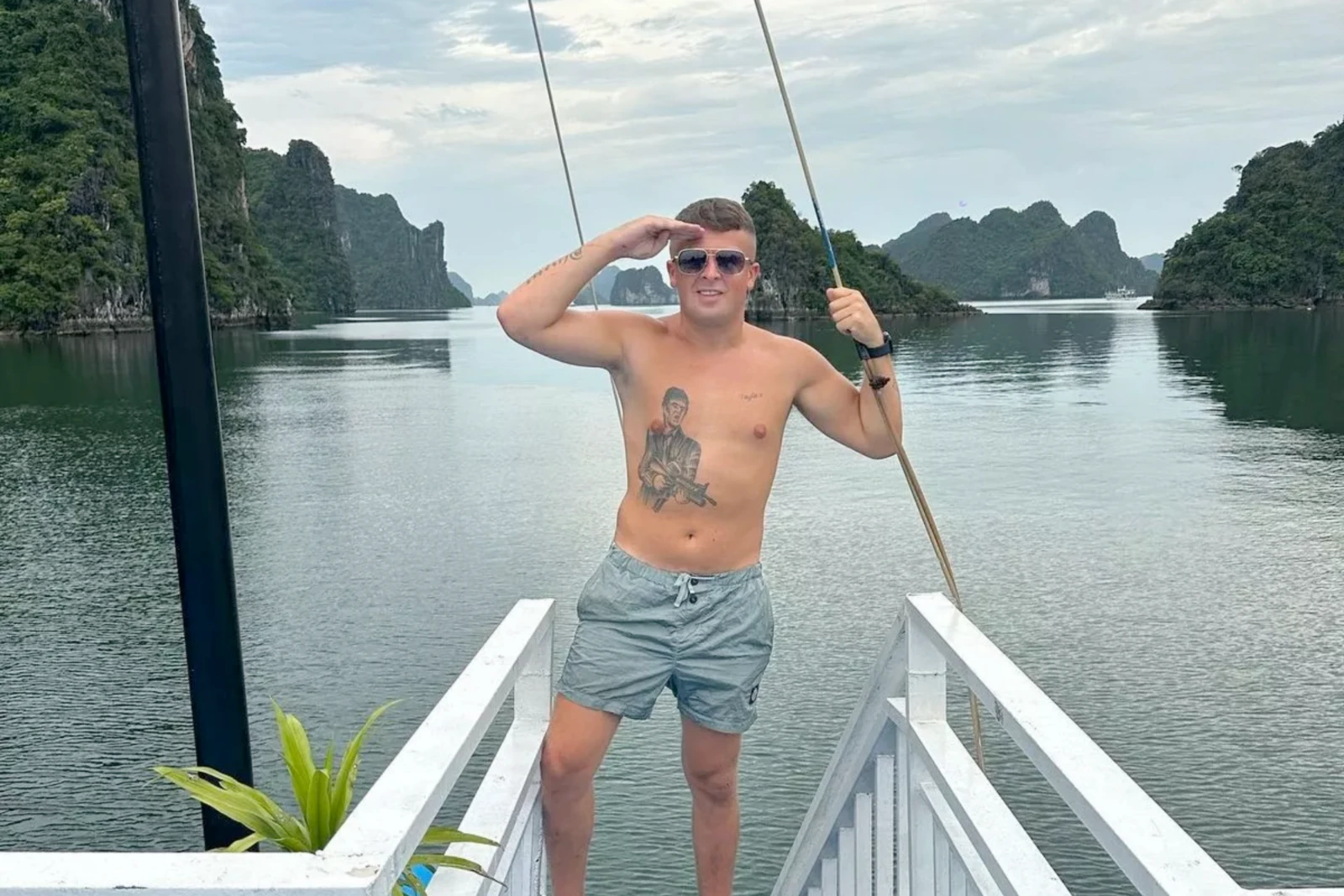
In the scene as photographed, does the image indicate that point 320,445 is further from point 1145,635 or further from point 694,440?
point 694,440

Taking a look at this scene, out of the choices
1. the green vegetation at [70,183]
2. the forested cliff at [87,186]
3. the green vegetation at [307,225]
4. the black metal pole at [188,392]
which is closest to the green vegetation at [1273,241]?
the forested cliff at [87,186]

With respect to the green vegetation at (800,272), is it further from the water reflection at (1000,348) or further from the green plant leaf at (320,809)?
the green plant leaf at (320,809)

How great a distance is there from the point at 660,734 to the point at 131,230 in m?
70.6

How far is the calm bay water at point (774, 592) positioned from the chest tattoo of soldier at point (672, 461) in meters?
3.33

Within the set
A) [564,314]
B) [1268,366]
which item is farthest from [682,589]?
[1268,366]

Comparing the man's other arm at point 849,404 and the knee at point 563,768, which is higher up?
the man's other arm at point 849,404

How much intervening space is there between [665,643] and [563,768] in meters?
0.33

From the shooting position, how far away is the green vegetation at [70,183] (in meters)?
60.9

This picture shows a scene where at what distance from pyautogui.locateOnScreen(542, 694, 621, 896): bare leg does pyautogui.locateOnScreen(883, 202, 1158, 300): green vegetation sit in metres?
181

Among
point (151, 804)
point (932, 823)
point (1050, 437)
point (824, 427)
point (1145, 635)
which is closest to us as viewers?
point (932, 823)

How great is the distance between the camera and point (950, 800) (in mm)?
2148

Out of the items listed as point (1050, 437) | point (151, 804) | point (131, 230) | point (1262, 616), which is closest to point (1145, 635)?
point (1262, 616)

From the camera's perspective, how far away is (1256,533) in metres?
13.0

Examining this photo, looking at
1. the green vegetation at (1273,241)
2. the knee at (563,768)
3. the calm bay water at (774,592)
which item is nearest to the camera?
the knee at (563,768)
